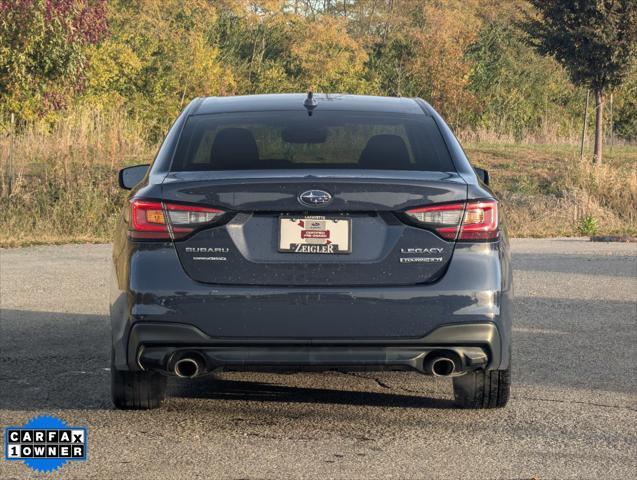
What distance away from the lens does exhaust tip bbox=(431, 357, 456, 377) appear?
5727 mm

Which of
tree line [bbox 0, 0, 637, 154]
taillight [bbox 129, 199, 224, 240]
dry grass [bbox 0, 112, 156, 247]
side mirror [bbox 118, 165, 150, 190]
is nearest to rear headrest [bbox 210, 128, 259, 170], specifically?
taillight [bbox 129, 199, 224, 240]

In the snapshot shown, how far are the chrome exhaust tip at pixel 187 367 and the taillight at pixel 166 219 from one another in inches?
21.8

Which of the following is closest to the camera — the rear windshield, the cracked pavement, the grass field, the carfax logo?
the cracked pavement

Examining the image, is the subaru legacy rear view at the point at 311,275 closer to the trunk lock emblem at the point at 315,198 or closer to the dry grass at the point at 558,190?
the trunk lock emblem at the point at 315,198

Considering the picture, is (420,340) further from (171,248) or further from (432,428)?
(171,248)

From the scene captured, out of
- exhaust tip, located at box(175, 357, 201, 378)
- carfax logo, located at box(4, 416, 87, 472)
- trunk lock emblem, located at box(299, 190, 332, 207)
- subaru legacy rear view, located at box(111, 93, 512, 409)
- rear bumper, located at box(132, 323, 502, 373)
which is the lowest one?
carfax logo, located at box(4, 416, 87, 472)

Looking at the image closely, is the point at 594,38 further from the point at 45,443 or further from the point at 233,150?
the point at 45,443

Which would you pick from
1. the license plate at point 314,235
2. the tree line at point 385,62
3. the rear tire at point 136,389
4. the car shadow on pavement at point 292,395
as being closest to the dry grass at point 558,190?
the tree line at point 385,62

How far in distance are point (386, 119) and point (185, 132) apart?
1.04 m

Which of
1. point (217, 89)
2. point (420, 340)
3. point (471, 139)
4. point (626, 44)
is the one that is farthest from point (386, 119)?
point (217, 89)

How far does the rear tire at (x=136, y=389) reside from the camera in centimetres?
616

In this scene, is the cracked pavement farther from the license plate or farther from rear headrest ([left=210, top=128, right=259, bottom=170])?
rear headrest ([left=210, top=128, right=259, bottom=170])

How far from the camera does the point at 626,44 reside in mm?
28344

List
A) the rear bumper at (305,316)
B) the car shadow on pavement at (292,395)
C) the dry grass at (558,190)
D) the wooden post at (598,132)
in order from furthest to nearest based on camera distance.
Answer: the wooden post at (598,132)
the dry grass at (558,190)
the car shadow on pavement at (292,395)
the rear bumper at (305,316)
